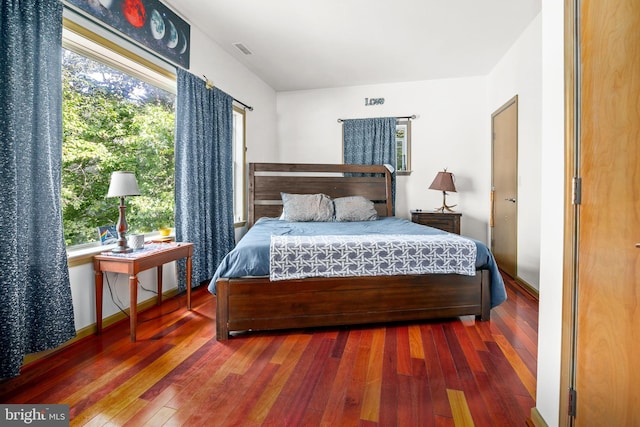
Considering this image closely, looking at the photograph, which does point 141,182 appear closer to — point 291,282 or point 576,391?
point 291,282

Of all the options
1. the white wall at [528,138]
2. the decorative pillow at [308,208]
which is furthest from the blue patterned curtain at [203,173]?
the white wall at [528,138]

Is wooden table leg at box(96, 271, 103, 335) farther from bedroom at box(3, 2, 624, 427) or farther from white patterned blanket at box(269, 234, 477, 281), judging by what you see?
bedroom at box(3, 2, 624, 427)

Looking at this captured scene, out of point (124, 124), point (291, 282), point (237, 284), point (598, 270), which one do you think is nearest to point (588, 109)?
point (598, 270)

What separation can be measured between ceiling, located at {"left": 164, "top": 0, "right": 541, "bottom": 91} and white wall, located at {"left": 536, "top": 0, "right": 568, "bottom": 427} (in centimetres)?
187

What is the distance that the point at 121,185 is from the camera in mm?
2053

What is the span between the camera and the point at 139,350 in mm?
1908

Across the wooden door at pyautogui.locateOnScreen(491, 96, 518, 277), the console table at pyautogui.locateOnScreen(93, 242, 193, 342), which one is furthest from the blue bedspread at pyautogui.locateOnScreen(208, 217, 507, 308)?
the wooden door at pyautogui.locateOnScreen(491, 96, 518, 277)

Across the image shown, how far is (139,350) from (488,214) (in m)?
4.28

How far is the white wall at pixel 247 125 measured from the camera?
2.05 meters

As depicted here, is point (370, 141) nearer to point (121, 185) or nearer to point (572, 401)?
point (121, 185)

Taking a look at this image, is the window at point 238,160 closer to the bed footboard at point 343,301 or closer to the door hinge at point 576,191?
the bed footboard at point 343,301

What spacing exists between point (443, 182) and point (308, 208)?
186 centimetres

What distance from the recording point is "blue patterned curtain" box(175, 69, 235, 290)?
9.26 feet

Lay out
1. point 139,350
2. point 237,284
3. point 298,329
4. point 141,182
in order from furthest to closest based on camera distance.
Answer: point 141,182, point 298,329, point 237,284, point 139,350
